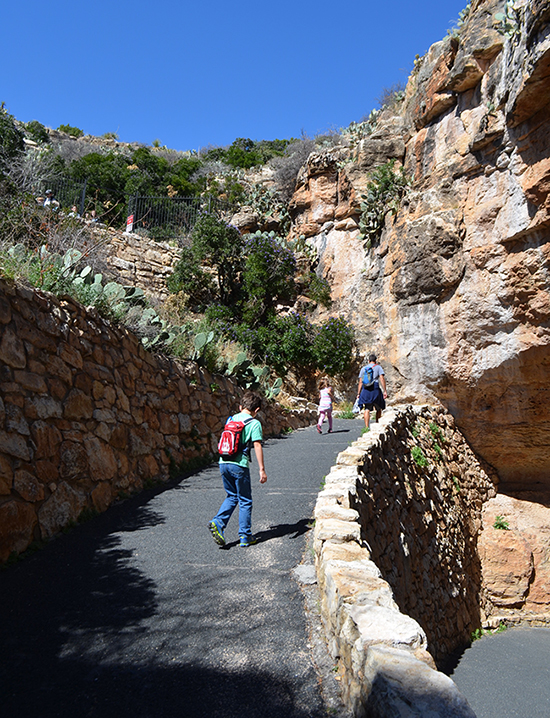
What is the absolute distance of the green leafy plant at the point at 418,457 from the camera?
30.1 feet

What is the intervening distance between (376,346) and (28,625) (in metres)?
12.6

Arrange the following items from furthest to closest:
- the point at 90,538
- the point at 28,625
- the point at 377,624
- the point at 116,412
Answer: the point at 116,412
the point at 90,538
the point at 28,625
the point at 377,624

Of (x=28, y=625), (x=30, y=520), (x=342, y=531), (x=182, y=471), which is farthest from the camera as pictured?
(x=182, y=471)

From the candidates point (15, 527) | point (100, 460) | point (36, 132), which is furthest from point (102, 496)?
point (36, 132)

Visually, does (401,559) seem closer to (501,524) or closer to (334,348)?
(501,524)

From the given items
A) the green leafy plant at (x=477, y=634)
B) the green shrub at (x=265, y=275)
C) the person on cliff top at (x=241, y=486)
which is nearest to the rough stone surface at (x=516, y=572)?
the green leafy plant at (x=477, y=634)

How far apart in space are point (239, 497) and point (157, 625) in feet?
5.12

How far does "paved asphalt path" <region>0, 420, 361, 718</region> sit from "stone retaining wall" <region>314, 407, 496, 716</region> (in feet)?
1.34

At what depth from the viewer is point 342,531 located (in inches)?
155

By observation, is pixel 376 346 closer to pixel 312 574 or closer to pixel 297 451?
pixel 297 451

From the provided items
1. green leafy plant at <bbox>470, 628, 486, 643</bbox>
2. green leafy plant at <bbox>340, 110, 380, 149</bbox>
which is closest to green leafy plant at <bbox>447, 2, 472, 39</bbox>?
green leafy plant at <bbox>340, 110, 380, 149</bbox>

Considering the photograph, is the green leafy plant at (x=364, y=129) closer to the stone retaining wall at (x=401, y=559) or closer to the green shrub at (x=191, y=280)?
the green shrub at (x=191, y=280)

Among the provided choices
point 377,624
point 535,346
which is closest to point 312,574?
point 377,624

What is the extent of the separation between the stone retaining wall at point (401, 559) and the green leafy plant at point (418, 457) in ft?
0.06
